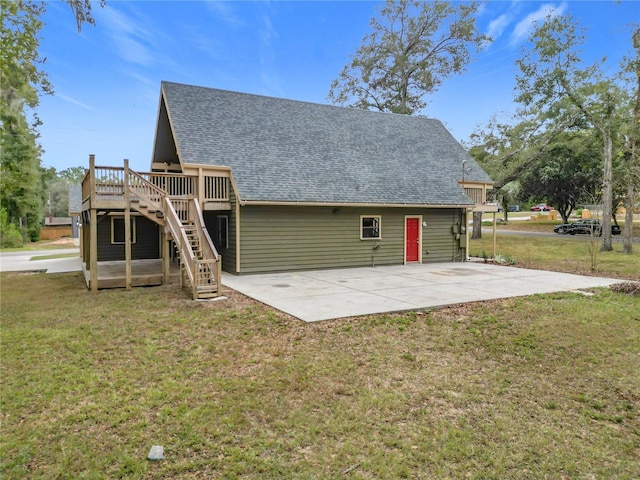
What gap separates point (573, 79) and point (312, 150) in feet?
49.3

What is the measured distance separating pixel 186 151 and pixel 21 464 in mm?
10921

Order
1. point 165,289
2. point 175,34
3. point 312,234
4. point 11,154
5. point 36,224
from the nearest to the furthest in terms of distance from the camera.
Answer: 1. point 165,289
2. point 312,234
3. point 175,34
4. point 11,154
5. point 36,224

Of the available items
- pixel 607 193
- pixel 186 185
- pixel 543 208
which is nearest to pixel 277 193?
pixel 186 185

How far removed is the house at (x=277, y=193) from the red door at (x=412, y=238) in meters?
0.05

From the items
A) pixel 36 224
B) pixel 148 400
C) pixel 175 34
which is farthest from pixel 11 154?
pixel 148 400

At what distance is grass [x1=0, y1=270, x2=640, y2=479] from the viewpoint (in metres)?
3.24

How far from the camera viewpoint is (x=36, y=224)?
39000 mm

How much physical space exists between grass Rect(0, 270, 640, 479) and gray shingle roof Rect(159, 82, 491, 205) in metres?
6.83

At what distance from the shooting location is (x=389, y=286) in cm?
1052

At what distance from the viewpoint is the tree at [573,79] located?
781 inches

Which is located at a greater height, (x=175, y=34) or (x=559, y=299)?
(x=175, y=34)

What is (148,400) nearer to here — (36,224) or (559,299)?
(559,299)

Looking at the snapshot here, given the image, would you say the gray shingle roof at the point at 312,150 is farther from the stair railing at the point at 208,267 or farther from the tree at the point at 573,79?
the tree at the point at 573,79

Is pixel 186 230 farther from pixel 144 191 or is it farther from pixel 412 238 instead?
pixel 412 238
